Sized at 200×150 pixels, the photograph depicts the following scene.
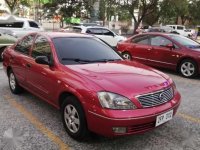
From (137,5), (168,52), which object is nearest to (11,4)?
(137,5)

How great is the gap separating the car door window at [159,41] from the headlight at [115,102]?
21.1ft

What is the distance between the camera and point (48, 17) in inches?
1981

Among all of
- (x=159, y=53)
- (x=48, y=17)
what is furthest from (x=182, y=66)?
(x=48, y=17)

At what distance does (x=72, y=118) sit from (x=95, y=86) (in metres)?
0.65

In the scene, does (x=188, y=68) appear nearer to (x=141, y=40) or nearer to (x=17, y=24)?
(x=141, y=40)

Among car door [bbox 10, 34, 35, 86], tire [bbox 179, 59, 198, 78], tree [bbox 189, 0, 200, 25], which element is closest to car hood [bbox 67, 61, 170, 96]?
car door [bbox 10, 34, 35, 86]

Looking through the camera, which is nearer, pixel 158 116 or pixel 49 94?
pixel 158 116

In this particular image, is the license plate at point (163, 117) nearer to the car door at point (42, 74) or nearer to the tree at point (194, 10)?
the car door at point (42, 74)

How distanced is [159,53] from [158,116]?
623 centimetres

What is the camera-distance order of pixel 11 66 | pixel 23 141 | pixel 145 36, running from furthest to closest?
pixel 145 36 → pixel 11 66 → pixel 23 141

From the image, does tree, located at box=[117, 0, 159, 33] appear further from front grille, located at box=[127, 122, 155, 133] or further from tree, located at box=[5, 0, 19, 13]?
front grille, located at box=[127, 122, 155, 133]

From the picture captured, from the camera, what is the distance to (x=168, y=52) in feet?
32.1

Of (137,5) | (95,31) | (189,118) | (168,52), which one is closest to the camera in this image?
(189,118)

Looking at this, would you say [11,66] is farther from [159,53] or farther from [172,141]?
[159,53]
